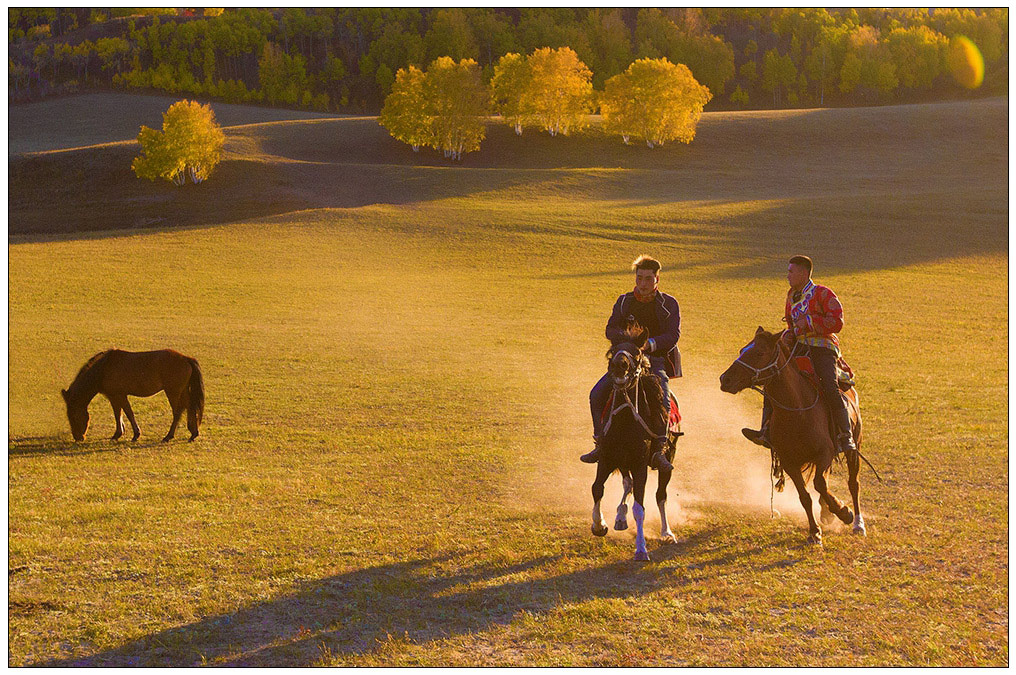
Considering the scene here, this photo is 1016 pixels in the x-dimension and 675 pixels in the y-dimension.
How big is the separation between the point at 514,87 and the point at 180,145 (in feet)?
118

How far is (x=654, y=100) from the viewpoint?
→ 271 feet

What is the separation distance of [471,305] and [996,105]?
285 feet

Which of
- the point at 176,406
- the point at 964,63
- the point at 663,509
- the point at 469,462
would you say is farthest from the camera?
the point at 964,63

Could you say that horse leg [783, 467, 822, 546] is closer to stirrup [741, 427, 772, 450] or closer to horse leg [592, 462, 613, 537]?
stirrup [741, 427, 772, 450]

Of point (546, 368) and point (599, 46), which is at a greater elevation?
point (599, 46)

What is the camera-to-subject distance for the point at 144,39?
154 meters

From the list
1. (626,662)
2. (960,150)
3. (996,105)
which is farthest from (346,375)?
(996,105)

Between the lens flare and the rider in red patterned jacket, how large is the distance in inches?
5654

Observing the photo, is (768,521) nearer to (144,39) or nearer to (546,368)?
(546,368)

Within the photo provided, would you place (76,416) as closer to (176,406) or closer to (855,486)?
(176,406)

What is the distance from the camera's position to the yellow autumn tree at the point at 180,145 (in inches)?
2539

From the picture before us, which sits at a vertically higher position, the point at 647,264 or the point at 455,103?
the point at 455,103

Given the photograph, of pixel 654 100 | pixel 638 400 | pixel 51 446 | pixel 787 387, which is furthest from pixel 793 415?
pixel 654 100

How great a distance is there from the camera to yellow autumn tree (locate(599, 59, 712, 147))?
8212 cm
